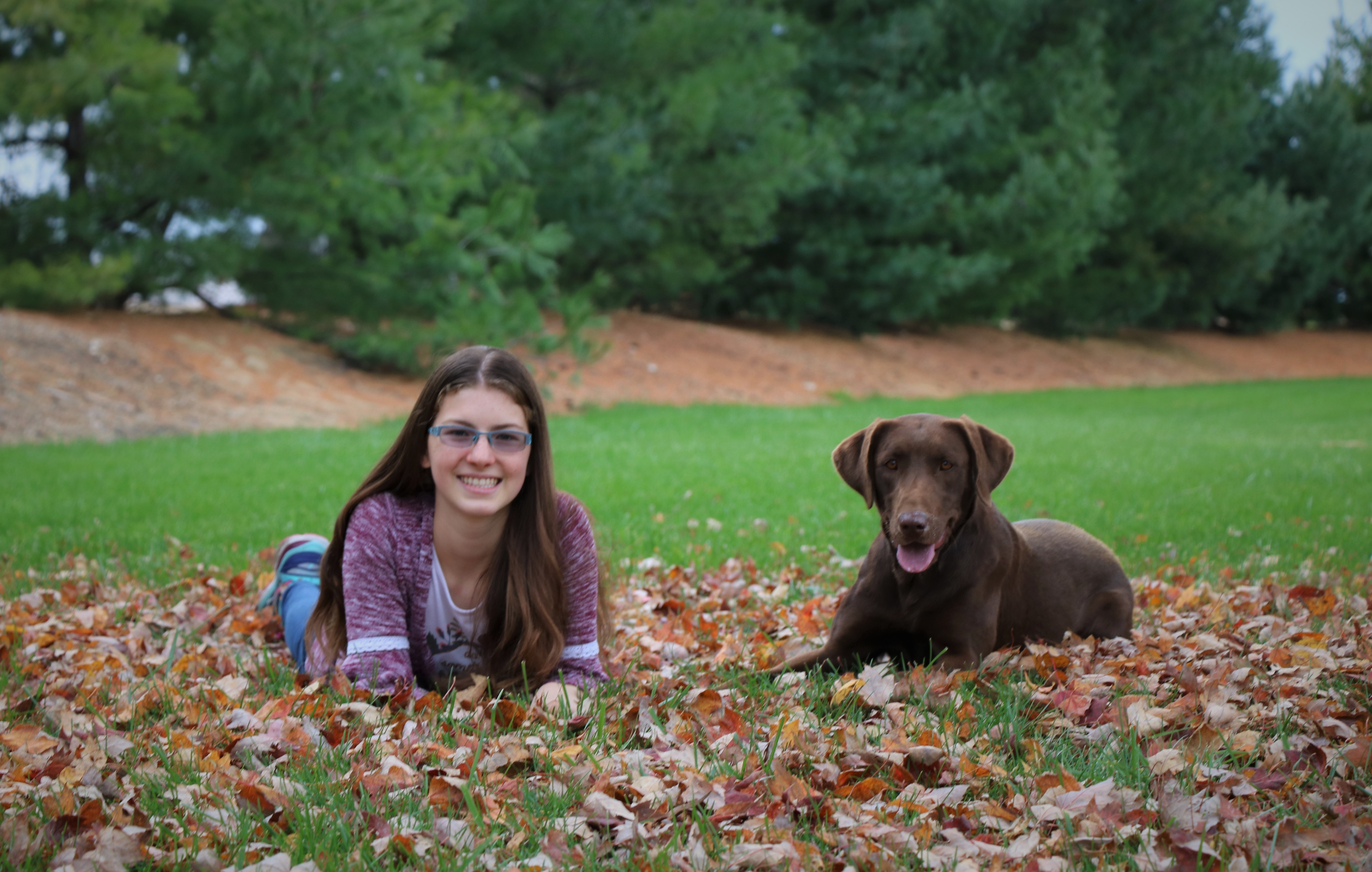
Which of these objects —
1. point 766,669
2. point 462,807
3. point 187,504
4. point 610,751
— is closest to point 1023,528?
point 766,669

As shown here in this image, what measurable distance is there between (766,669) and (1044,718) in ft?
3.55

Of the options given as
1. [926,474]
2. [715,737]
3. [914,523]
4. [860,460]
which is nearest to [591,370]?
[860,460]

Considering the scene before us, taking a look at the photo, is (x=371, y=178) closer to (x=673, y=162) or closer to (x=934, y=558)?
(x=673, y=162)

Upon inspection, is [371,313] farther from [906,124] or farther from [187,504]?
[906,124]

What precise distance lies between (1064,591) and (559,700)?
6.97 ft

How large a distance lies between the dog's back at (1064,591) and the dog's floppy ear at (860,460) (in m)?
0.68

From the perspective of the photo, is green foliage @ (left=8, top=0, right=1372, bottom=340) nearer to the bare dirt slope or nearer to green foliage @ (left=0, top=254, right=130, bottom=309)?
green foliage @ (left=0, top=254, right=130, bottom=309)

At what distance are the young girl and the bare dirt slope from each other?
10.5 m

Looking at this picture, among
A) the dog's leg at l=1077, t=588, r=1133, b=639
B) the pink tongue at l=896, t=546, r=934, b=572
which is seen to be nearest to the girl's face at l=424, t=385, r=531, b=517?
the pink tongue at l=896, t=546, r=934, b=572

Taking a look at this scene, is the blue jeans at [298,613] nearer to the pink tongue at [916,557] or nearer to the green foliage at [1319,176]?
the pink tongue at [916,557]

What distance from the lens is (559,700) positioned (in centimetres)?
354

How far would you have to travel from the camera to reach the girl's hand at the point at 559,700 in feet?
11.4

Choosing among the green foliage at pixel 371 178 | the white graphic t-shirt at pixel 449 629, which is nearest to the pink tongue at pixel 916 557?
the white graphic t-shirt at pixel 449 629

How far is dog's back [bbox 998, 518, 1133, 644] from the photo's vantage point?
14.0ft
